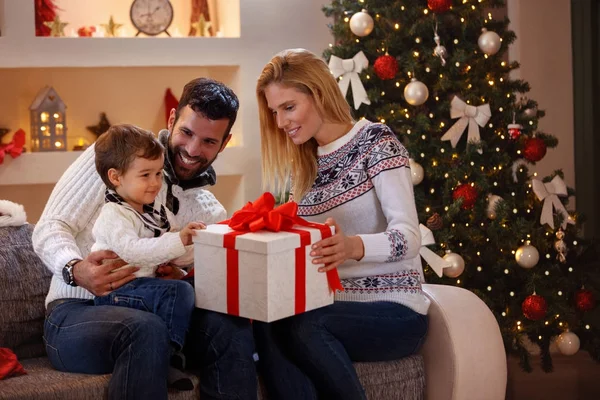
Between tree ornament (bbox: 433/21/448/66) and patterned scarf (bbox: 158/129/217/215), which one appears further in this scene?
tree ornament (bbox: 433/21/448/66)

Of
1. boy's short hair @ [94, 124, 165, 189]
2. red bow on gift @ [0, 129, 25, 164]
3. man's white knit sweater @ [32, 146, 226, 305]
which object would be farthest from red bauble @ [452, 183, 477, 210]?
red bow on gift @ [0, 129, 25, 164]

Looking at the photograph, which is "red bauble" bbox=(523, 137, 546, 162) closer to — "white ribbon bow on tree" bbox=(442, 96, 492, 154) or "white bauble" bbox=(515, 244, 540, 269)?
A: "white ribbon bow on tree" bbox=(442, 96, 492, 154)

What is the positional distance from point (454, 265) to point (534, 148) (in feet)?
2.06

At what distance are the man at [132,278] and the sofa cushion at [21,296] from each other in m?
0.14

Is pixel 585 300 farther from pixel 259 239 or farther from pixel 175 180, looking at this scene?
pixel 259 239

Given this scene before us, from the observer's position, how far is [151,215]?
2551mm

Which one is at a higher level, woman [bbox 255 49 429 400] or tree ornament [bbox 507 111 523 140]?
tree ornament [bbox 507 111 523 140]

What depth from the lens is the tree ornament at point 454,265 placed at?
385cm

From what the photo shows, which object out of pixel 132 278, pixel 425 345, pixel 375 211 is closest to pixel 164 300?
pixel 132 278

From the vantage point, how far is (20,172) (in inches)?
170

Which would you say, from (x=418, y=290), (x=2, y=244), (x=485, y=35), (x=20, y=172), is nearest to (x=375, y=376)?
(x=418, y=290)

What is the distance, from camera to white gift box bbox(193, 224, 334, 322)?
2209mm

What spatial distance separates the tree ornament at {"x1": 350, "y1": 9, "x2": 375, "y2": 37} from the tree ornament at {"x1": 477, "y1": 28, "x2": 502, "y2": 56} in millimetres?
483

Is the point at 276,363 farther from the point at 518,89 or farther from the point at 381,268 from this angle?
the point at 518,89
